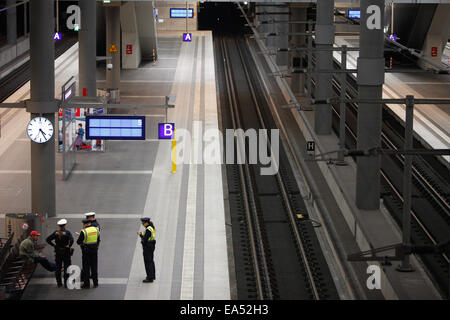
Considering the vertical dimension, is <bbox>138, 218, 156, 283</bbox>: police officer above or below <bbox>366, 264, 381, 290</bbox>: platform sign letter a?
above

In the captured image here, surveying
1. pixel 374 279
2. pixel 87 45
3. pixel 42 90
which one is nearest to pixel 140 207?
pixel 42 90

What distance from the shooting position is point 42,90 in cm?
2050

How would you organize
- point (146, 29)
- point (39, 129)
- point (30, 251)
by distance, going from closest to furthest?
point (30, 251)
point (39, 129)
point (146, 29)

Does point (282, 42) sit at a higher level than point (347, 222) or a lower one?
higher

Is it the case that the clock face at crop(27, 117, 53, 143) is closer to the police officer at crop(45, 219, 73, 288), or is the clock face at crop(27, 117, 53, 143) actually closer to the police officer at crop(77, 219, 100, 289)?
the police officer at crop(45, 219, 73, 288)

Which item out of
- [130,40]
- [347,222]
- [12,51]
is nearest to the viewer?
[347,222]

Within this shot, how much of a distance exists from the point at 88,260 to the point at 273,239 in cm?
561

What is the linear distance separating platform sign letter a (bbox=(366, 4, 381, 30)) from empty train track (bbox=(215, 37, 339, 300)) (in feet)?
17.0

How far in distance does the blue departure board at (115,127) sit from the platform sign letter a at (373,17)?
710 centimetres

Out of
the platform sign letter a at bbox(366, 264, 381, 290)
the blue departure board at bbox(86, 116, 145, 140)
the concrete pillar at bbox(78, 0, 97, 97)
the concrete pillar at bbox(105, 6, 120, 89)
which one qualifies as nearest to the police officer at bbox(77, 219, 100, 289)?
the platform sign letter a at bbox(366, 264, 381, 290)

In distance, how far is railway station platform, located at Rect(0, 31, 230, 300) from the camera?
17078 millimetres

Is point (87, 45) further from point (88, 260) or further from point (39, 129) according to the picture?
point (88, 260)
